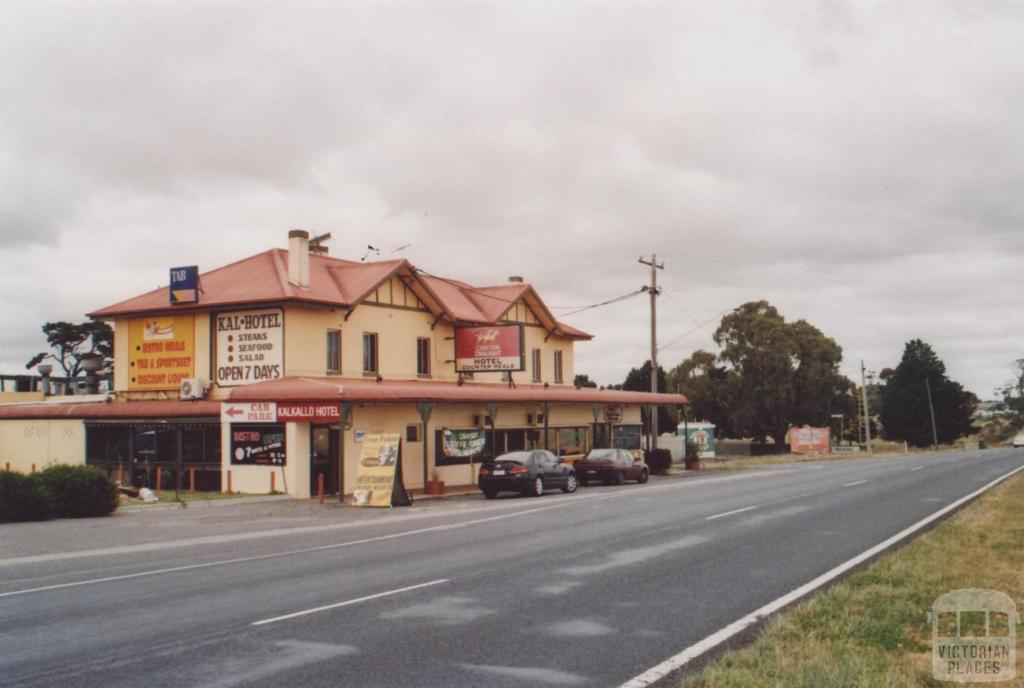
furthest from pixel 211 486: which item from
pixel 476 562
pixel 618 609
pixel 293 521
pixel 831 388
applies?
pixel 831 388

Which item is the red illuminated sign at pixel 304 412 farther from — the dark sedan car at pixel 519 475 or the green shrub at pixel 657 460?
the green shrub at pixel 657 460

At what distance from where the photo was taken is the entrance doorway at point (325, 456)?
29578 mm

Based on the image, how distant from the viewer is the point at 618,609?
9766mm

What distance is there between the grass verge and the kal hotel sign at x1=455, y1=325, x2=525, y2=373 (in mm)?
23028

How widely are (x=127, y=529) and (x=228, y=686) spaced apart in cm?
1417

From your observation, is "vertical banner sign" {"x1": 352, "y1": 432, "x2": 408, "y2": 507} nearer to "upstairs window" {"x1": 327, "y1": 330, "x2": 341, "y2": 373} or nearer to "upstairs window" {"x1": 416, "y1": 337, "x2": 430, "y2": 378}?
"upstairs window" {"x1": 327, "y1": 330, "x2": 341, "y2": 373}

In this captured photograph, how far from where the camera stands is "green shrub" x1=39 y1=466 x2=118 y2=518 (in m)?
21.6

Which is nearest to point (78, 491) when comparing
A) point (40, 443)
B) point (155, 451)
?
point (155, 451)

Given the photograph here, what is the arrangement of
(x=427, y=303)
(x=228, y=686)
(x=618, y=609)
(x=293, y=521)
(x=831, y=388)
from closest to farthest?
(x=228, y=686), (x=618, y=609), (x=293, y=521), (x=427, y=303), (x=831, y=388)

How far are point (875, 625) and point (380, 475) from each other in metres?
19.4

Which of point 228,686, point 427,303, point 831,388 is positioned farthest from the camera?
point 831,388

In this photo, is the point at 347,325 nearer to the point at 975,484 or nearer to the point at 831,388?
the point at 975,484

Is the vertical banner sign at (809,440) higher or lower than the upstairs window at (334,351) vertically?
lower

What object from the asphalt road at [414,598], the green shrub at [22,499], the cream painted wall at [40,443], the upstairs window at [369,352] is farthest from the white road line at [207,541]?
the cream painted wall at [40,443]
